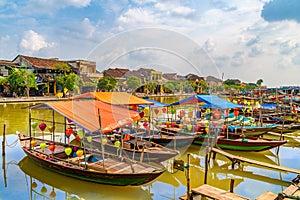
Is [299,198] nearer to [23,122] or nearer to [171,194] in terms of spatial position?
[171,194]

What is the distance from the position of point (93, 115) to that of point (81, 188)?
6.29 ft

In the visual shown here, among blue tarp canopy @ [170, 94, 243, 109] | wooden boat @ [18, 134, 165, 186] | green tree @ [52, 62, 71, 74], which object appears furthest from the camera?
green tree @ [52, 62, 71, 74]

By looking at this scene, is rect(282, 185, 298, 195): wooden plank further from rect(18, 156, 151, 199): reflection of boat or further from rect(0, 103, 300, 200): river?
rect(18, 156, 151, 199): reflection of boat

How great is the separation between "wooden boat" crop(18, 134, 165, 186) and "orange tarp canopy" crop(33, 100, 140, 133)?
0.79m

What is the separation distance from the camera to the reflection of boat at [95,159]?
6289mm

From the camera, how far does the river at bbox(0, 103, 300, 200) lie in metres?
6.62

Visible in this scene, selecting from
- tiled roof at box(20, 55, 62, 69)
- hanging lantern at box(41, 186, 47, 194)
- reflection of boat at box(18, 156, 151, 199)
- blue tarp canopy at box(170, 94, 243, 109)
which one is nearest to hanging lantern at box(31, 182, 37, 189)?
reflection of boat at box(18, 156, 151, 199)

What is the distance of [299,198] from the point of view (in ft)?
15.6

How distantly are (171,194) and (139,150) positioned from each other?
1962mm

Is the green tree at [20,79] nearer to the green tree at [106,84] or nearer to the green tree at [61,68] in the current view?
the green tree at [61,68]

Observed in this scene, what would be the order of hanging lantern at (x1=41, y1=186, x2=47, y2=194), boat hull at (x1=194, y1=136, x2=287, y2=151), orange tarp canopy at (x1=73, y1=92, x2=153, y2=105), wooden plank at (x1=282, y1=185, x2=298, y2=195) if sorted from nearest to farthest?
wooden plank at (x1=282, y1=185, x2=298, y2=195) → hanging lantern at (x1=41, y1=186, x2=47, y2=194) → boat hull at (x1=194, y1=136, x2=287, y2=151) → orange tarp canopy at (x1=73, y1=92, x2=153, y2=105)

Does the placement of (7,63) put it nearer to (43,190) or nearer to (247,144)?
(43,190)

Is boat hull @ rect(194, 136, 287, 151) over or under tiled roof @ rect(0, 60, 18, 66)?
under

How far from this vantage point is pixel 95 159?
24.9 ft
